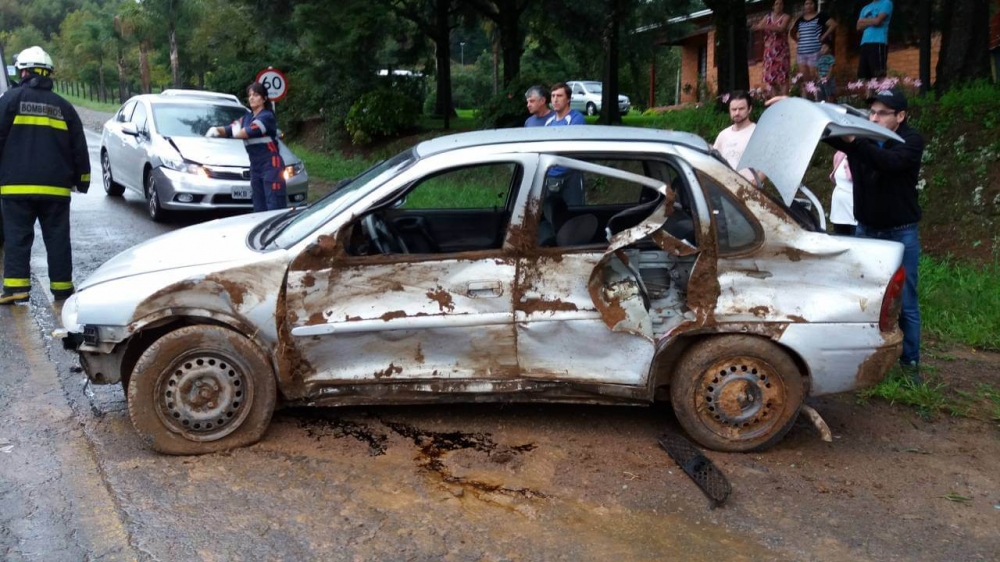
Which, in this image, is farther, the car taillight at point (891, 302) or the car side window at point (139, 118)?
the car side window at point (139, 118)

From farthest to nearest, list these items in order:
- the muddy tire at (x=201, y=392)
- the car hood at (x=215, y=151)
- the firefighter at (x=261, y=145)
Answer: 1. the car hood at (x=215, y=151)
2. the firefighter at (x=261, y=145)
3. the muddy tire at (x=201, y=392)

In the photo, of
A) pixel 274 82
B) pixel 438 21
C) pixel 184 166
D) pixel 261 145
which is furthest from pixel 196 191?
pixel 438 21

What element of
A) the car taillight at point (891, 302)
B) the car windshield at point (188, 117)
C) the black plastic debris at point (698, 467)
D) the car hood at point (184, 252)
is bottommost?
the black plastic debris at point (698, 467)

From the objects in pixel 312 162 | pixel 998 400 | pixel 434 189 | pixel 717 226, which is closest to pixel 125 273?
pixel 717 226

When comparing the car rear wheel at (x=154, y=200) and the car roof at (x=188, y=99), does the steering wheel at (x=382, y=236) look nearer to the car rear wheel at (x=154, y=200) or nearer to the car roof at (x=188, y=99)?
the car rear wheel at (x=154, y=200)

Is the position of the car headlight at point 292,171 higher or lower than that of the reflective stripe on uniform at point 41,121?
lower

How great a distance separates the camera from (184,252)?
4.67m

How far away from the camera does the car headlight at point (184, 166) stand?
10336 millimetres

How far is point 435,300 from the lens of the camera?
14.7 feet

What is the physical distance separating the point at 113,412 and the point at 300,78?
61.7 feet

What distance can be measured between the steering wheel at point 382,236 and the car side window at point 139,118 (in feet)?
24.5

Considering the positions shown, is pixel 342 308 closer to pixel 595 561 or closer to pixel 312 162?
pixel 595 561

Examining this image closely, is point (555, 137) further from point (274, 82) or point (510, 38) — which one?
point (510, 38)

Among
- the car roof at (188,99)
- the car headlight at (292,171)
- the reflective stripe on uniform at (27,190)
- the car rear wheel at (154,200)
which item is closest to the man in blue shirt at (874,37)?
the car headlight at (292,171)
